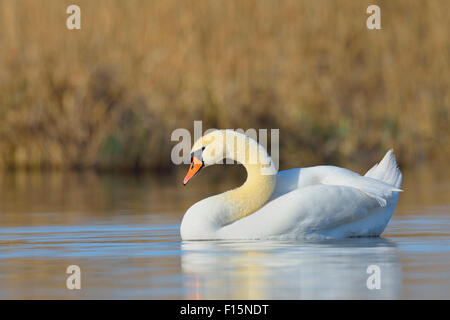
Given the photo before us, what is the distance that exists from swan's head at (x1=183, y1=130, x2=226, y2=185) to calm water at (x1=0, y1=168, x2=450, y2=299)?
0.56 metres

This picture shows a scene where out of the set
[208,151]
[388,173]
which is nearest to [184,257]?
[208,151]

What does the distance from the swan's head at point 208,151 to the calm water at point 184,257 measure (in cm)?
56

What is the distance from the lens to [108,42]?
16.7m

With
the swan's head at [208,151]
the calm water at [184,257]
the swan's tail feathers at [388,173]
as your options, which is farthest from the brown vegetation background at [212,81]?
the swan's head at [208,151]

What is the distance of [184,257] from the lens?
270 inches

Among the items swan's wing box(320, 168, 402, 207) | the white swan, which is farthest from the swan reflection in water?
swan's wing box(320, 168, 402, 207)

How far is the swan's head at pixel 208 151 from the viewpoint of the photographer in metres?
8.16

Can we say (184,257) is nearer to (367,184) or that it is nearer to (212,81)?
(367,184)

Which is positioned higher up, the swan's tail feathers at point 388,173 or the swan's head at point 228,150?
the swan's head at point 228,150

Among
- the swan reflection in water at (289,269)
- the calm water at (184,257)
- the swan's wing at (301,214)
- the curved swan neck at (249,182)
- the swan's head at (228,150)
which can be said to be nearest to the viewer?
the swan reflection in water at (289,269)

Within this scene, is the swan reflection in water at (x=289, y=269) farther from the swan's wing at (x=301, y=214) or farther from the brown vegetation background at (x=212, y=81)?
the brown vegetation background at (x=212, y=81)

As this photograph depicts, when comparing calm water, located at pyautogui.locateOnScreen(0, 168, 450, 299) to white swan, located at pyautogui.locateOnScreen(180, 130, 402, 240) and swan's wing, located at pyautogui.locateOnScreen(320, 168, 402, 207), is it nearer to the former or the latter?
white swan, located at pyautogui.locateOnScreen(180, 130, 402, 240)
